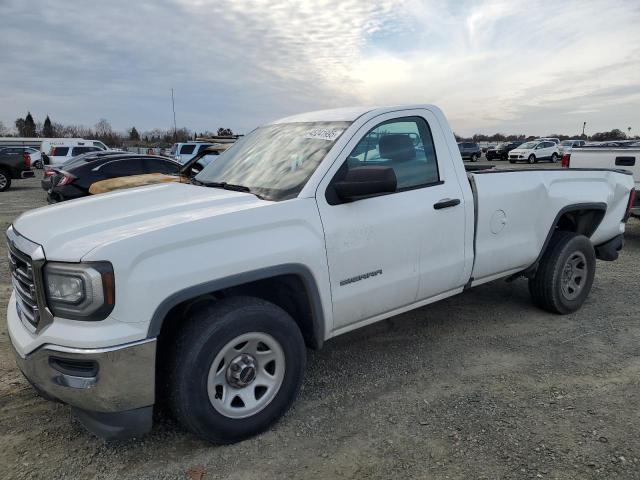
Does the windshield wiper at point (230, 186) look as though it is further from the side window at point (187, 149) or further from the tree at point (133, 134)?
the tree at point (133, 134)

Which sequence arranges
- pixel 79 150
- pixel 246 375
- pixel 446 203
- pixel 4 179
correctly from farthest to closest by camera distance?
pixel 79 150, pixel 4 179, pixel 446 203, pixel 246 375

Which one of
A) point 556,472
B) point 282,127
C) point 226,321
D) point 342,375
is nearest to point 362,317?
point 342,375

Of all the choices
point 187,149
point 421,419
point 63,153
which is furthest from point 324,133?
point 63,153

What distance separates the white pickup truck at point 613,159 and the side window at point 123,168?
9521mm

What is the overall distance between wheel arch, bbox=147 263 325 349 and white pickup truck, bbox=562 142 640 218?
243 inches

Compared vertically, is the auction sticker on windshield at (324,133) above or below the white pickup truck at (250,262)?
above

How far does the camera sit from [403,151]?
363cm

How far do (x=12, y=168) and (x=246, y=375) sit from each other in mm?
20286

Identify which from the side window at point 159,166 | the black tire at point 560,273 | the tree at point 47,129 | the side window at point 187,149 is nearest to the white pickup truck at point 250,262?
the black tire at point 560,273

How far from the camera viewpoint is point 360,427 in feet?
9.93

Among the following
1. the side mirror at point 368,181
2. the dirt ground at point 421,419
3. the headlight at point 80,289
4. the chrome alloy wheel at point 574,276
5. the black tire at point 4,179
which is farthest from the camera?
the black tire at point 4,179

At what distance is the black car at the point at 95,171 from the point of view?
36.6 feet

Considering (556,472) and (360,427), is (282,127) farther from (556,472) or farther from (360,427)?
(556,472)

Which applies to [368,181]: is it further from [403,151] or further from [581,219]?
[581,219]
